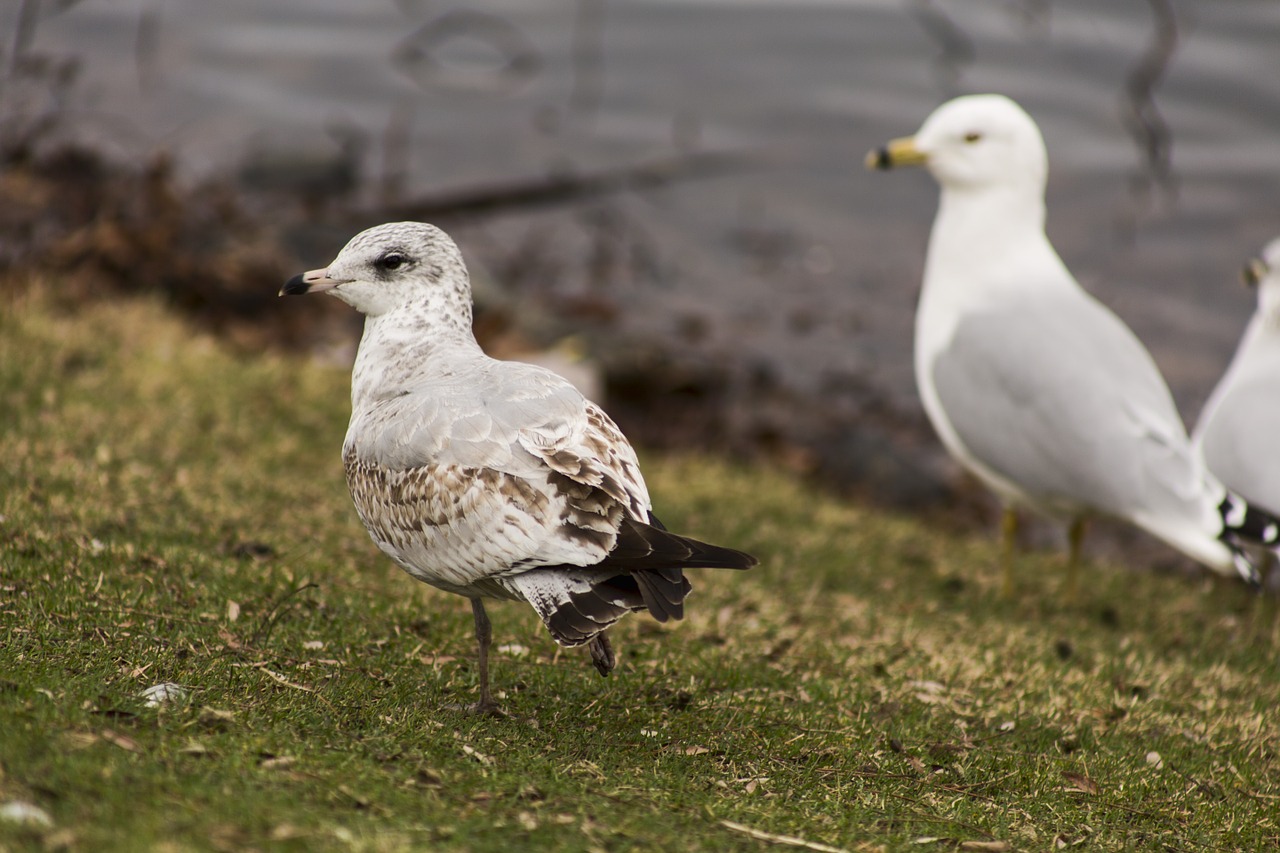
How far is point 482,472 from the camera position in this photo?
382cm

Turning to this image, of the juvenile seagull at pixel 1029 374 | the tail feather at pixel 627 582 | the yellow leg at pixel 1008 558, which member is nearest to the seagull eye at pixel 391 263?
the tail feather at pixel 627 582

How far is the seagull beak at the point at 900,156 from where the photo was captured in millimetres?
7680

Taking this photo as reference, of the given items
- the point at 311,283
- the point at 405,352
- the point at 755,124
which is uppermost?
the point at 311,283

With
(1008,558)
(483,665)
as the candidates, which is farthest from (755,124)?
(483,665)

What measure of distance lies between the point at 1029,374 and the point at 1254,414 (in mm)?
1131

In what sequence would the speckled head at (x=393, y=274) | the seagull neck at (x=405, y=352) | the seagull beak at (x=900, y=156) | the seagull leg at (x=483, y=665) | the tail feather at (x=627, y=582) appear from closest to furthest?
1. the tail feather at (x=627, y=582)
2. the seagull leg at (x=483, y=665)
3. the seagull neck at (x=405, y=352)
4. the speckled head at (x=393, y=274)
5. the seagull beak at (x=900, y=156)

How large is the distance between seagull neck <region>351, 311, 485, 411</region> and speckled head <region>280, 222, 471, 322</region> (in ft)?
0.15

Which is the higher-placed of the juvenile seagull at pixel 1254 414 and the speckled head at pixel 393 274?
the speckled head at pixel 393 274

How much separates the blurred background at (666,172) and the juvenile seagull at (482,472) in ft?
15.2

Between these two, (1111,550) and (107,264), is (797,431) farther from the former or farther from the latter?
(107,264)

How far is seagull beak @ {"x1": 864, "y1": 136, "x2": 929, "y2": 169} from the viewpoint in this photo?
25.2 ft

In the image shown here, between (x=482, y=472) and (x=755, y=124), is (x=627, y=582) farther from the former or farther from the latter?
(x=755, y=124)

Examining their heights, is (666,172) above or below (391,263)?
below

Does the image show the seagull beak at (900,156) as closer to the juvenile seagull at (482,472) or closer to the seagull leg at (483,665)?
the juvenile seagull at (482,472)
